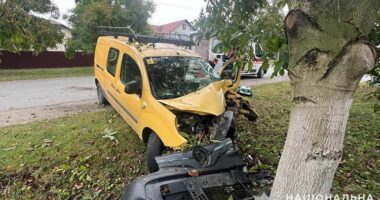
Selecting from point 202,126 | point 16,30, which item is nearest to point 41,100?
point 202,126

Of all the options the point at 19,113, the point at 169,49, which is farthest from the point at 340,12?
the point at 19,113

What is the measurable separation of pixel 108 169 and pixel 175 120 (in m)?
1.35

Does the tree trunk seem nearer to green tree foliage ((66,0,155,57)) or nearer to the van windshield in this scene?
the van windshield

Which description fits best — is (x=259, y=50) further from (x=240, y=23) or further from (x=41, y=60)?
(x=41, y=60)

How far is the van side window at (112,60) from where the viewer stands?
5686 mm

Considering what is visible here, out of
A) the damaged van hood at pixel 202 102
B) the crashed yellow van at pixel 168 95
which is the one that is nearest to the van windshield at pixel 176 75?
the crashed yellow van at pixel 168 95

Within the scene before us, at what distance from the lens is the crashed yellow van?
3748mm

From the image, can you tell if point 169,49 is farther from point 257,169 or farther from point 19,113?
point 19,113

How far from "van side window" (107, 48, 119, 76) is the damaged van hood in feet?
7.08

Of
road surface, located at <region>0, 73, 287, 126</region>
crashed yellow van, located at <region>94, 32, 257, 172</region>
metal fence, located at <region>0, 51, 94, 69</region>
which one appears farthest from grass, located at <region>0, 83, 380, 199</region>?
metal fence, located at <region>0, 51, 94, 69</region>

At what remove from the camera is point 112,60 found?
592 centimetres

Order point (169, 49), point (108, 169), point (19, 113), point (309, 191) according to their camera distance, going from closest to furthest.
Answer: point (309, 191), point (108, 169), point (169, 49), point (19, 113)

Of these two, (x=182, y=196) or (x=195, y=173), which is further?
(x=195, y=173)

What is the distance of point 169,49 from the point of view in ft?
17.5
